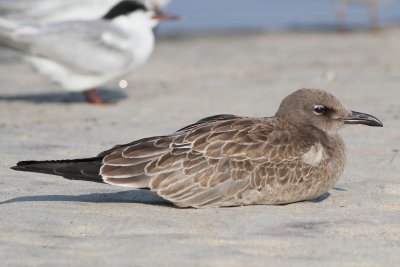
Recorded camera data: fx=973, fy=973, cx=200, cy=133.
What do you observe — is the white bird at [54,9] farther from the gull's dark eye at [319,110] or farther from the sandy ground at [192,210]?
the gull's dark eye at [319,110]

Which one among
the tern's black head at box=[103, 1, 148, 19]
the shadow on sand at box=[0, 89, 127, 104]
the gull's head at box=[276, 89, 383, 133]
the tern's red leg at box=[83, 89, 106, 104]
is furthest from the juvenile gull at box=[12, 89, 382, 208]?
the tern's black head at box=[103, 1, 148, 19]

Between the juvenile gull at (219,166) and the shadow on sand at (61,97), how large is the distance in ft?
17.4

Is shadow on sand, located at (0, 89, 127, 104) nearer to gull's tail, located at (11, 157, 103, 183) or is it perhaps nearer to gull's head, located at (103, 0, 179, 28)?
gull's head, located at (103, 0, 179, 28)

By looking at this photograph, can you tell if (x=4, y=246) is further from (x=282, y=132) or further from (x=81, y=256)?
(x=282, y=132)

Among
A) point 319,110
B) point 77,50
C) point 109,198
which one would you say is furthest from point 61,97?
point 319,110

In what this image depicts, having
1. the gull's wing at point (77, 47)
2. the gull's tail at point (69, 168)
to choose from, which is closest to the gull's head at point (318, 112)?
the gull's tail at point (69, 168)

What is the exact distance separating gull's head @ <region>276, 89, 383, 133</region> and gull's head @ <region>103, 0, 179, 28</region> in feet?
18.0

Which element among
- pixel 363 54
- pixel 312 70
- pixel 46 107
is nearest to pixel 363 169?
pixel 46 107

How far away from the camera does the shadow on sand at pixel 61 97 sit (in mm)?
10773

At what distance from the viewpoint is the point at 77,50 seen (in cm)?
1070

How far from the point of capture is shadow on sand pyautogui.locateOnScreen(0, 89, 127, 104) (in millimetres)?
10773

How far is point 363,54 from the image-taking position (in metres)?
13.6

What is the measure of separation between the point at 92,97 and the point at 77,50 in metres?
0.54

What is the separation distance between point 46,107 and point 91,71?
789 mm
